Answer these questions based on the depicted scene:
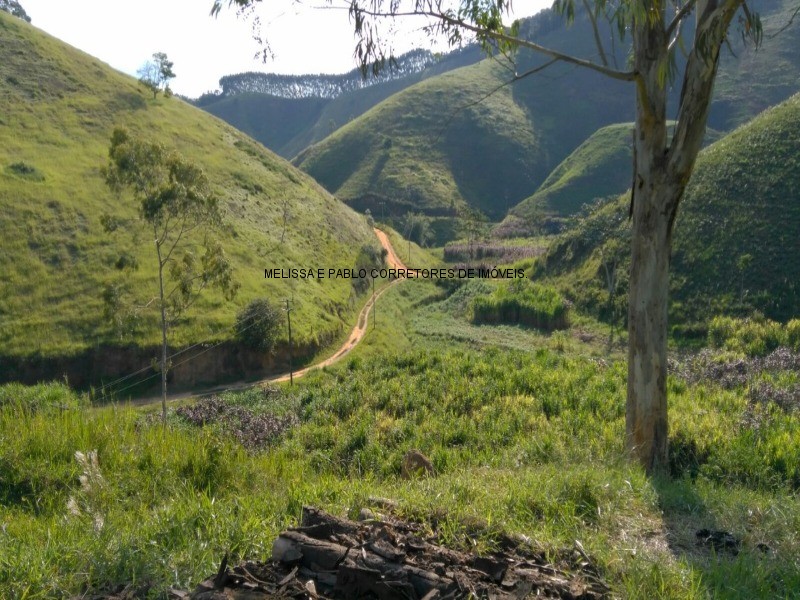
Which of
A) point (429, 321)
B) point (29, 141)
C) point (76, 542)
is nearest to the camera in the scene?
point (76, 542)

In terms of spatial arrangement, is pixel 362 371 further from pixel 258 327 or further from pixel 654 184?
pixel 258 327

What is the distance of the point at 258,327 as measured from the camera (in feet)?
94.0

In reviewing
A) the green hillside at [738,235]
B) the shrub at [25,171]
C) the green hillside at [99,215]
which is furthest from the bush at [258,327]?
the green hillside at [738,235]

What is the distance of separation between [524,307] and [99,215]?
24.1m

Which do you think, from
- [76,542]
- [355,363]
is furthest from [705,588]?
[355,363]

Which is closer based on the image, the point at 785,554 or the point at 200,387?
the point at 785,554

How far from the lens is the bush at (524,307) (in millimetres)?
36656

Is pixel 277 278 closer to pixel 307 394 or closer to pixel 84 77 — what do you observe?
pixel 307 394

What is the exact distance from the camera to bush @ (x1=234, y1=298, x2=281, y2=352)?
28.6 meters

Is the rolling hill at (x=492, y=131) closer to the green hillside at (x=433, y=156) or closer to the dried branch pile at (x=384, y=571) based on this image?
the green hillside at (x=433, y=156)

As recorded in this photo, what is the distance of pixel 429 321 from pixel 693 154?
34728 millimetres

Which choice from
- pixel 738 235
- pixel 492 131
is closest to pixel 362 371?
pixel 738 235

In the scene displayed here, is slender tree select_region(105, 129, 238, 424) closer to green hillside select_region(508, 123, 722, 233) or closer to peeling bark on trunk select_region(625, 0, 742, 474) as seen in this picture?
peeling bark on trunk select_region(625, 0, 742, 474)

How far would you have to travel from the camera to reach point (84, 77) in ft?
154
